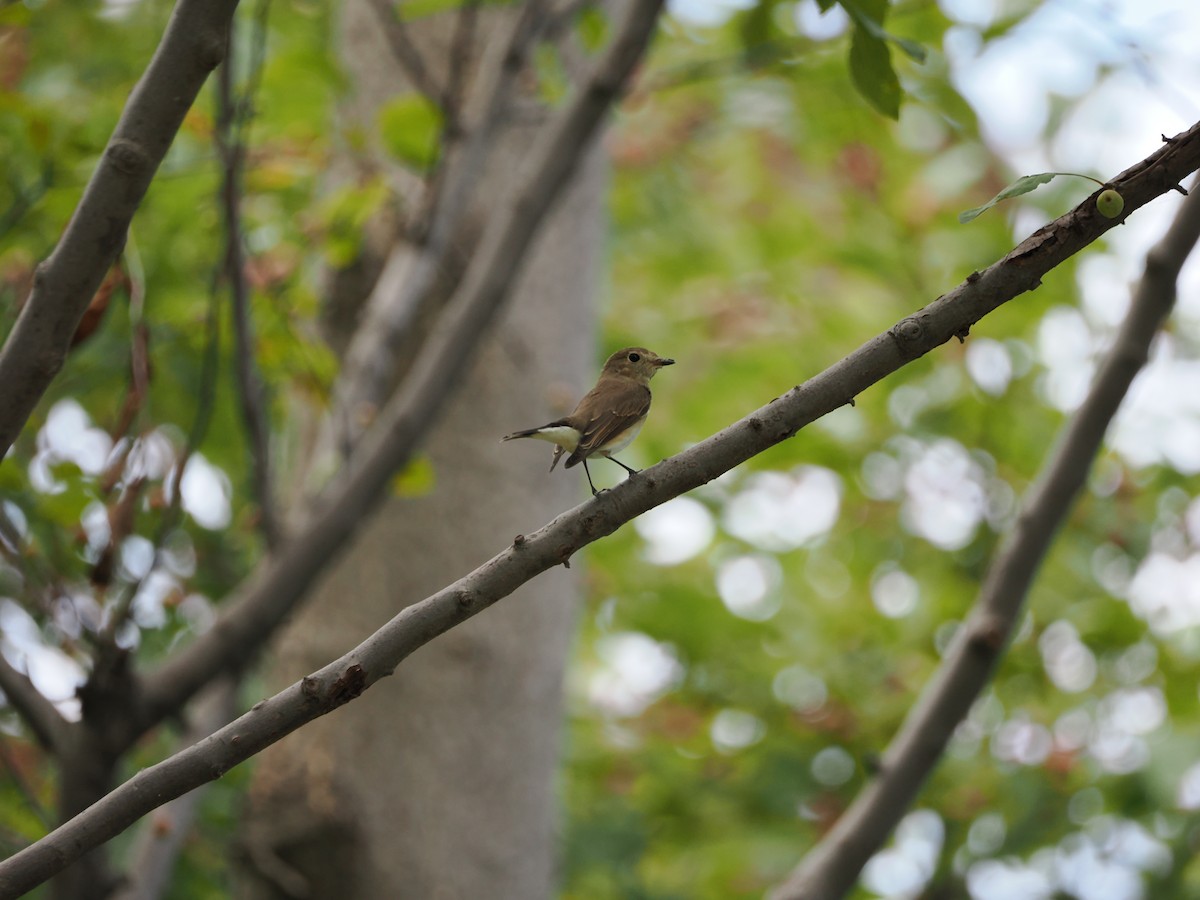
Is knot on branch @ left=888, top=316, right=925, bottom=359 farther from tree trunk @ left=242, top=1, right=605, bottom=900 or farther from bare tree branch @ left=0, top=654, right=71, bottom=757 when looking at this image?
tree trunk @ left=242, top=1, right=605, bottom=900

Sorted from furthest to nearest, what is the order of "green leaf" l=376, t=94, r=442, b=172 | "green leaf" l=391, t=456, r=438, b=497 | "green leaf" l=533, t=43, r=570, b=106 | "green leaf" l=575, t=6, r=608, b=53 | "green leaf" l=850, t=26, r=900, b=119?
1. "green leaf" l=533, t=43, r=570, b=106
2. "green leaf" l=376, t=94, r=442, b=172
3. "green leaf" l=575, t=6, r=608, b=53
4. "green leaf" l=391, t=456, r=438, b=497
5. "green leaf" l=850, t=26, r=900, b=119

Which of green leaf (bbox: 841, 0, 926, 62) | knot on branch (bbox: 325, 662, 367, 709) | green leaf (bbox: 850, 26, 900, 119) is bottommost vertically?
knot on branch (bbox: 325, 662, 367, 709)

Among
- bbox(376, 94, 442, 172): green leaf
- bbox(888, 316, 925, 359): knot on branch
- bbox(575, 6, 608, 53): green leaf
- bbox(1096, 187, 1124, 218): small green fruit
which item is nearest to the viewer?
bbox(1096, 187, 1124, 218): small green fruit

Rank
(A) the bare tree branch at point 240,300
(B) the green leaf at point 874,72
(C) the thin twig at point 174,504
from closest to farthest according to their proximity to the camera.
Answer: (B) the green leaf at point 874,72 < (C) the thin twig at point 174,504 < (A) the bare tree branch at point 240,300

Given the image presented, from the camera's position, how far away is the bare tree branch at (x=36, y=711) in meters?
2.70

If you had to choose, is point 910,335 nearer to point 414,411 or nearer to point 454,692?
point 414,411

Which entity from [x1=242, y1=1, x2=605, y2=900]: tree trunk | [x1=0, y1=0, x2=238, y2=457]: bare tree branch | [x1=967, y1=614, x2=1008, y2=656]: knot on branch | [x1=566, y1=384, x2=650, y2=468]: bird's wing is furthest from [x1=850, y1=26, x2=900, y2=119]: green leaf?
[x1=242, y1=1, x2=605, y2=900]: tree trunk

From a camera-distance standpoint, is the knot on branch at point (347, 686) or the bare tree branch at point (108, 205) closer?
the knot on branch at point (347, 686)

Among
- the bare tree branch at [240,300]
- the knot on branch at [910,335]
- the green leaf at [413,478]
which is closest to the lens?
the knot on branch at [910,335]

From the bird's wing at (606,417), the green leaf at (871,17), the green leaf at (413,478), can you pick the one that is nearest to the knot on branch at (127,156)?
the bird's wing at (606,417)

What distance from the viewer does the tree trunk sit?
3.73m

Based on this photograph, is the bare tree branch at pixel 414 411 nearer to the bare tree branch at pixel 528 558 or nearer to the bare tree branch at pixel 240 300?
the bare tree branch at pixel 240 300

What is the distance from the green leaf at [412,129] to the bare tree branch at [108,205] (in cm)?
203

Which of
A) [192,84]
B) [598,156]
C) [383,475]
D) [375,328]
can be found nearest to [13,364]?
[192,84]
